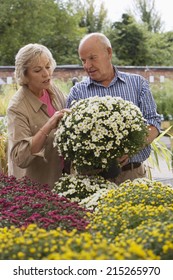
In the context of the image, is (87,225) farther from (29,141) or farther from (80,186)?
(29,141)

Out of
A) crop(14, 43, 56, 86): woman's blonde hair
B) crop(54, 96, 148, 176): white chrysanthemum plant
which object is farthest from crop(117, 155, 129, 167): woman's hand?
crop(14, 43, 56, 86): woman's blonde hair

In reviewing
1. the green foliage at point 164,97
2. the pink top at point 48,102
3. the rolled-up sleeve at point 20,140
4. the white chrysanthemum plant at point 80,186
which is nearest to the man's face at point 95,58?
the pink top at point 48,102

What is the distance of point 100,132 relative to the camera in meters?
3.51

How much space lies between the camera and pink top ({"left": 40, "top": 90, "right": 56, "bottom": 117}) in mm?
4090

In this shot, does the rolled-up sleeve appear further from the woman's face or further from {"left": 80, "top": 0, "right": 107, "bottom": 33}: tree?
{"left": 80, "top": 0, "right": 107, "bottom": 33}: tree

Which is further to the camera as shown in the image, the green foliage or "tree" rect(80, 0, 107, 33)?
"tree" rect(80, 0, 107, 33)

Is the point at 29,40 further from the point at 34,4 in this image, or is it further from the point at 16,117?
the point at 16,117

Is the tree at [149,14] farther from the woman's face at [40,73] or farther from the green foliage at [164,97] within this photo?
the woman's face at [40,73]

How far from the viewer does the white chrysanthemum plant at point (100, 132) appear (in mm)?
3523

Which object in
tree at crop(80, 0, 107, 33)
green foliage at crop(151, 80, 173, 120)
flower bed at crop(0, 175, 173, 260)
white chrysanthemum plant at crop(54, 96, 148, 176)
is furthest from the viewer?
tree at crop(80, 0, 107, 33)

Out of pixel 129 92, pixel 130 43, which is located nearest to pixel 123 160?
pixel 129 92

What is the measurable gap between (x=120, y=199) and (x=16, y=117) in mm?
1150

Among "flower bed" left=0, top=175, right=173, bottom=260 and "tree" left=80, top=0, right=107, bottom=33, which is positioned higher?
"tree" left=80, top=0, right=107, bottom=33

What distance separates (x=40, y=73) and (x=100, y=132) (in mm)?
638
